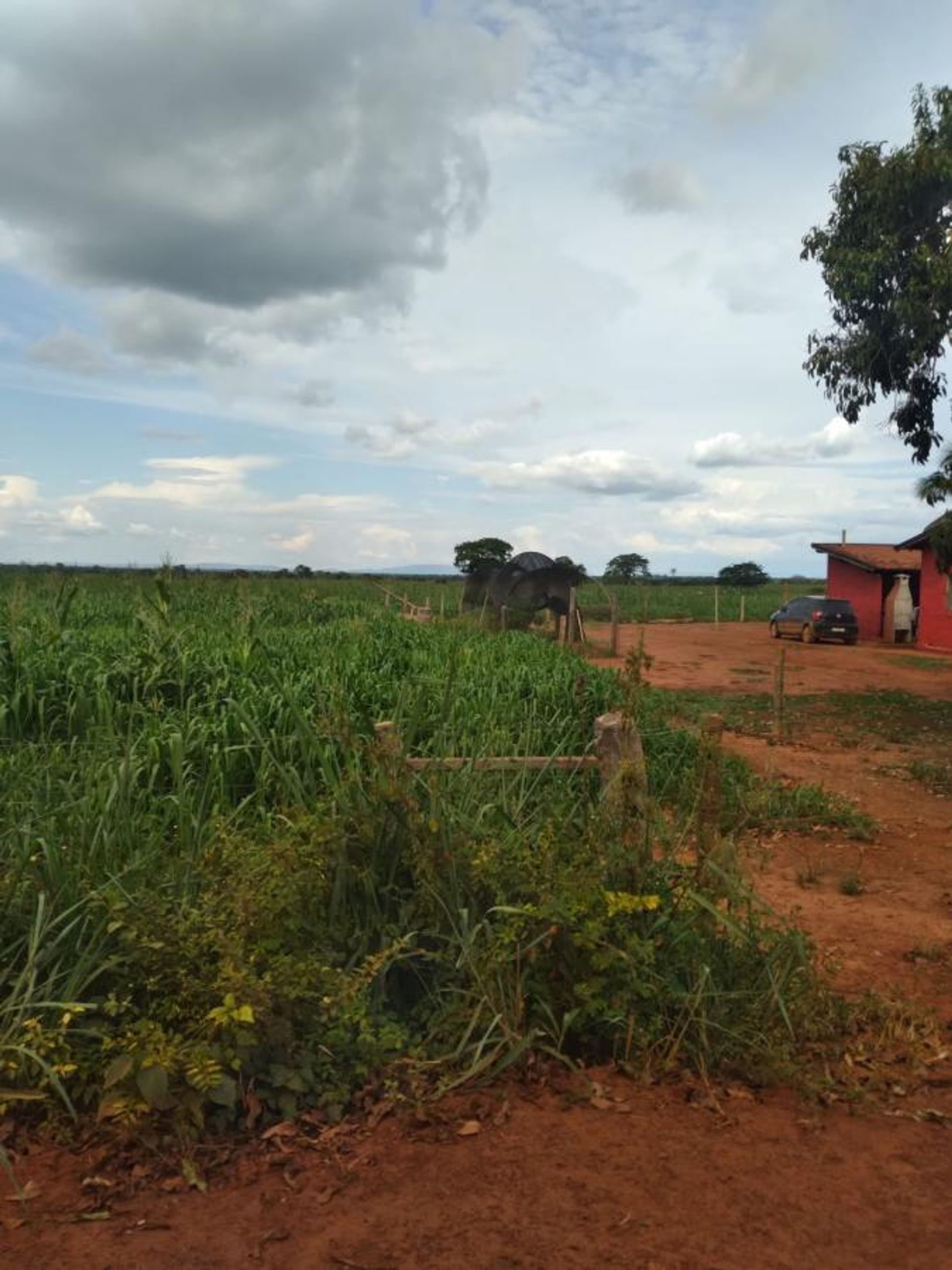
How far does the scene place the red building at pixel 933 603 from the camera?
2398cm

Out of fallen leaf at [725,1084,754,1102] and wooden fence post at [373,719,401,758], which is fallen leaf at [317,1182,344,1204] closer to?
fallen leaf at [725,1084,754,1102]

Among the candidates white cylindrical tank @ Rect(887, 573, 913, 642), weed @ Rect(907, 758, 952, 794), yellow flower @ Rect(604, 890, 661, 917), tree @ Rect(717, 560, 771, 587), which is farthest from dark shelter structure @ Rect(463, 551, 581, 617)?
tree @ Rect(717, 560, 771, 587)

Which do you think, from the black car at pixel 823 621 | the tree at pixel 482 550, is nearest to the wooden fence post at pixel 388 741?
the black car at pixel 823 621

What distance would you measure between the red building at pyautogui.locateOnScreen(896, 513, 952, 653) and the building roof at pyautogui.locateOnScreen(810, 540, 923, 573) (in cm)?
95

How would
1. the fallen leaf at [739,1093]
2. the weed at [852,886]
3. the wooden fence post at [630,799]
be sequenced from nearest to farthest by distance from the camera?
the fallen leaf at [739,1093] → the wooden fence post at [630,799] → the weed at [852,886]

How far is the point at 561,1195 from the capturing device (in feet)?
9.02

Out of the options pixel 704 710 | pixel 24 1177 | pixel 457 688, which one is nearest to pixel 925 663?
pixel 704 710

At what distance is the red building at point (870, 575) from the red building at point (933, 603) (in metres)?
2.01

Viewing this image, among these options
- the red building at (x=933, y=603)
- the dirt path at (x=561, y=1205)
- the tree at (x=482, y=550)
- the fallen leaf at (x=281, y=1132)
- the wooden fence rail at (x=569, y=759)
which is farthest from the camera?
the tree at (x=482, y=550)

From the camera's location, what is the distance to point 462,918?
3574 millimetres

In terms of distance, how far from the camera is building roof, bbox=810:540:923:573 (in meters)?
Result: 27.9

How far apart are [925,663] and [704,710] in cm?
1033

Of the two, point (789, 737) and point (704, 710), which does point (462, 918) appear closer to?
point (789, 737)

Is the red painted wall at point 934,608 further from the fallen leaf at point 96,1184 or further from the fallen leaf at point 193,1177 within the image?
the fallen leaf at point 96,1184
